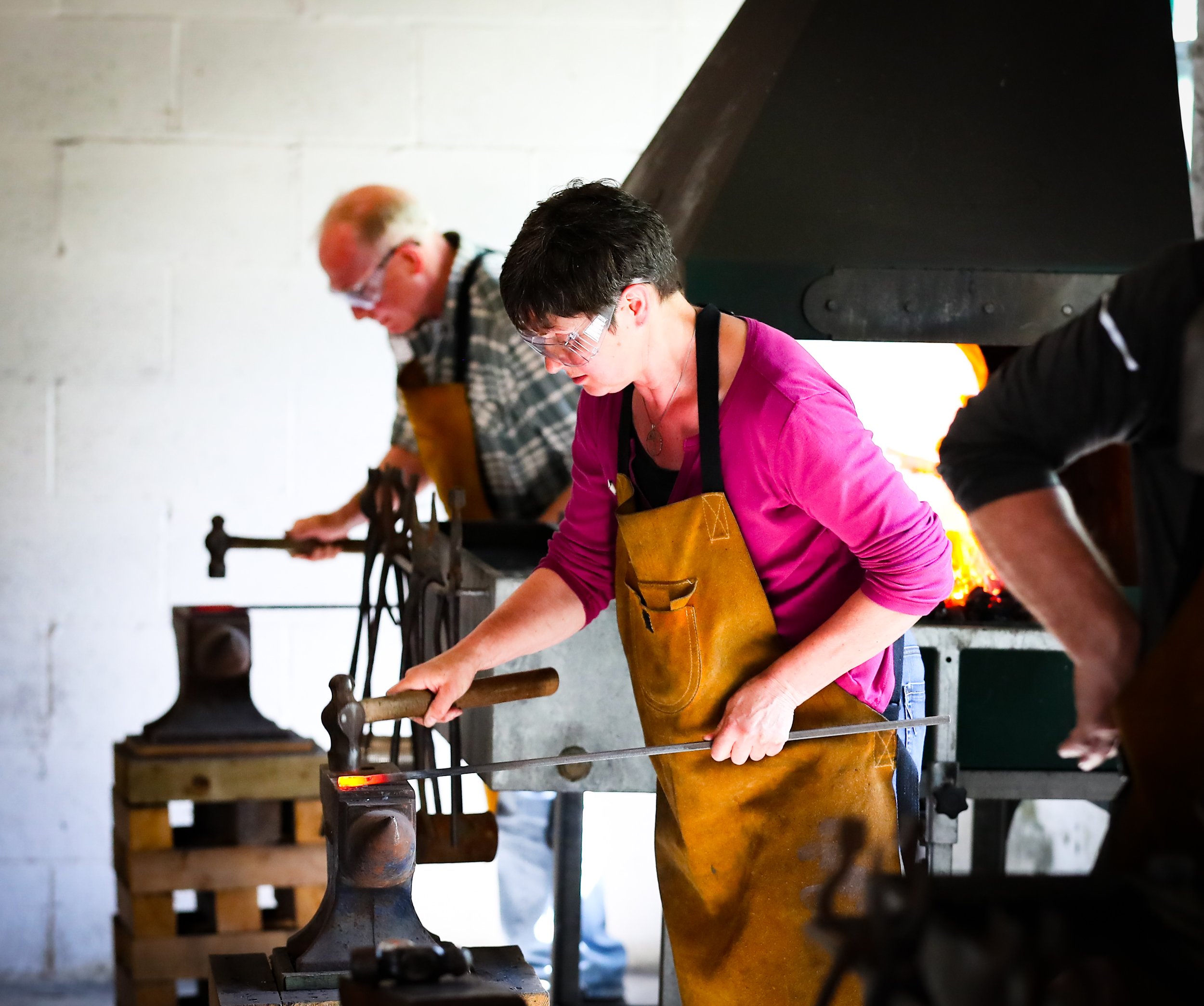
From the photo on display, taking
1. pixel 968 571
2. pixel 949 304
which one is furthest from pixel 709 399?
pixel 968 571

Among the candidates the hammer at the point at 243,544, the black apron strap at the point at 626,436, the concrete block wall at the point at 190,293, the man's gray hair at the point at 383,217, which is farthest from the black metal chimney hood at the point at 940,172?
the concrete block wall at the point at 190,293

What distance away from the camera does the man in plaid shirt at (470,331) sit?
9.17ft

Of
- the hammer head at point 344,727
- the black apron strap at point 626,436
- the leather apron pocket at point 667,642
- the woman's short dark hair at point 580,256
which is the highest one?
the woman's short dark hair at point 580,256

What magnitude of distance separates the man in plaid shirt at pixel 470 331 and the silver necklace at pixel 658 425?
3.43 ft

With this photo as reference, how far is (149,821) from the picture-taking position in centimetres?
229

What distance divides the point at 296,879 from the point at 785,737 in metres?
1.04

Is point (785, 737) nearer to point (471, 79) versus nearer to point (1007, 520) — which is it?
point (1007, 520)

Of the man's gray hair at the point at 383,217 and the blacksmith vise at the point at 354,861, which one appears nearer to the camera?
the blacksmith vise at the point at 354,861

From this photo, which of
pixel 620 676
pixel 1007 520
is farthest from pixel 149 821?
pixel 1007 520

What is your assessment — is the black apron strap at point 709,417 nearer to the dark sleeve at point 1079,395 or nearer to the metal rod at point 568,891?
the dark sleeve at point 1079,395

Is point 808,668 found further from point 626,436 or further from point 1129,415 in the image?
point 1129,415

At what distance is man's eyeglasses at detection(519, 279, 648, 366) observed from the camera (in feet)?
5.13

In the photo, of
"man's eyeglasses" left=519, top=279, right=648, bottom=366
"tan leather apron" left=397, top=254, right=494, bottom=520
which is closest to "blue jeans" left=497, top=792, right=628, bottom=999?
"tan leather apron" left=397, top=254, right=494, bottom=520

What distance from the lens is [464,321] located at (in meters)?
2.85
